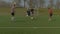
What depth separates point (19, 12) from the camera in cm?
3969

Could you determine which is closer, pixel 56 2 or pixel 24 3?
pixel 24 3

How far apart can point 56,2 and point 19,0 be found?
28.1 ft

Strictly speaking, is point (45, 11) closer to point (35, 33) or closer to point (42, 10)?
point (42, 10)

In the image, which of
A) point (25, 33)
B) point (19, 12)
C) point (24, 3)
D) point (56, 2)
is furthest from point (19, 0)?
point (25, 33)

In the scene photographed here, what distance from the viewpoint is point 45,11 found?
4116 centimetres

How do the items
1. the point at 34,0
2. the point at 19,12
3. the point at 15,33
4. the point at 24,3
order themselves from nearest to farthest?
the point at 15,33
the point at 19,12
the point at 24,3
the point at 34,0

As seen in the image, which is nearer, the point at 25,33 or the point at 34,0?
the point at 25,33

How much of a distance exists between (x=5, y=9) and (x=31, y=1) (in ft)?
18.1

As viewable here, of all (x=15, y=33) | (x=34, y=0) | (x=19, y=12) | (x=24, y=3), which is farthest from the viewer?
(x=34, y=0)

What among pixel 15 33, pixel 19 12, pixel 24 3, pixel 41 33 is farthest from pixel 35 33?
pixel 24 3

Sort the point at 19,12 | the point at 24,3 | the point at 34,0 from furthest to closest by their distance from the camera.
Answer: the point at 34,0
the point at 24,3
the point at 19,12

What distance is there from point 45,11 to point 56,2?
22.8ft

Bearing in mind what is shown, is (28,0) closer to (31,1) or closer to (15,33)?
(31,1)

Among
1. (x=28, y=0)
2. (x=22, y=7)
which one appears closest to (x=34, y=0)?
(x=28, y=0)
